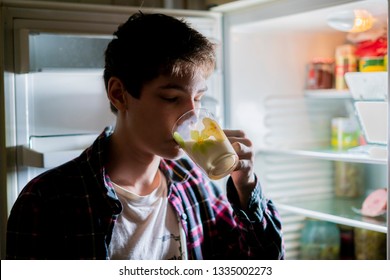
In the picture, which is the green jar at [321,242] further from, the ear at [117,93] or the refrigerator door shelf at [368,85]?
the ear at [117,93]

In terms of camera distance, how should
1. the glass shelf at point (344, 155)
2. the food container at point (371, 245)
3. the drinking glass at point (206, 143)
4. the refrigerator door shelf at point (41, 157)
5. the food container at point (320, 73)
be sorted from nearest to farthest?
1. the drinking glass at point (206, 143)
2. the refrigerator door shelf at point (41, 157)
3. the glass shelf at point (344, 155)
4. the food container at point (371, 245)
5. the food container at point (320, 73)

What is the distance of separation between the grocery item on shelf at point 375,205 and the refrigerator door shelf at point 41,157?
971 mm

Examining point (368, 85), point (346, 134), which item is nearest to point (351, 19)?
point (368, 85)

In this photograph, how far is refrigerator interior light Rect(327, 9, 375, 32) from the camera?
164 centimetres

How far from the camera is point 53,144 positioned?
1584 millimetres

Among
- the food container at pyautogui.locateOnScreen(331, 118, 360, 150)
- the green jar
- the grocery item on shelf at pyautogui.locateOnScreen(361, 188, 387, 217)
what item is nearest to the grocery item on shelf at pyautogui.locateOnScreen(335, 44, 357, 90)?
the food container at pyautogui.locateOnScreen(331, 118, 360, 150)

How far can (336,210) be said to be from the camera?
1.94m

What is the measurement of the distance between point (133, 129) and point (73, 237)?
0.29 m

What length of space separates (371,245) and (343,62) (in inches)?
26.1

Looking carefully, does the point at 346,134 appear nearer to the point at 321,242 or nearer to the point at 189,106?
the point at 321,242

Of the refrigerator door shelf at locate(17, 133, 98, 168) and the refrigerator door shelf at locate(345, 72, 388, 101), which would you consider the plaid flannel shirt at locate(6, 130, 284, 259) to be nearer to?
the refrigerator door shelf at locate(17, 133, 98, 168)

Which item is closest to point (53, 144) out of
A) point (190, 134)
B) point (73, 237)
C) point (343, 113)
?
point (73, 237)

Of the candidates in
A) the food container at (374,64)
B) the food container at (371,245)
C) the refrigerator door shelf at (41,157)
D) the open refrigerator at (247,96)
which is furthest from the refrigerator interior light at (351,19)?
the refrigerator door shelf at (41,157)

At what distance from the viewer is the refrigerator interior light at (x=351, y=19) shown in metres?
1.64
